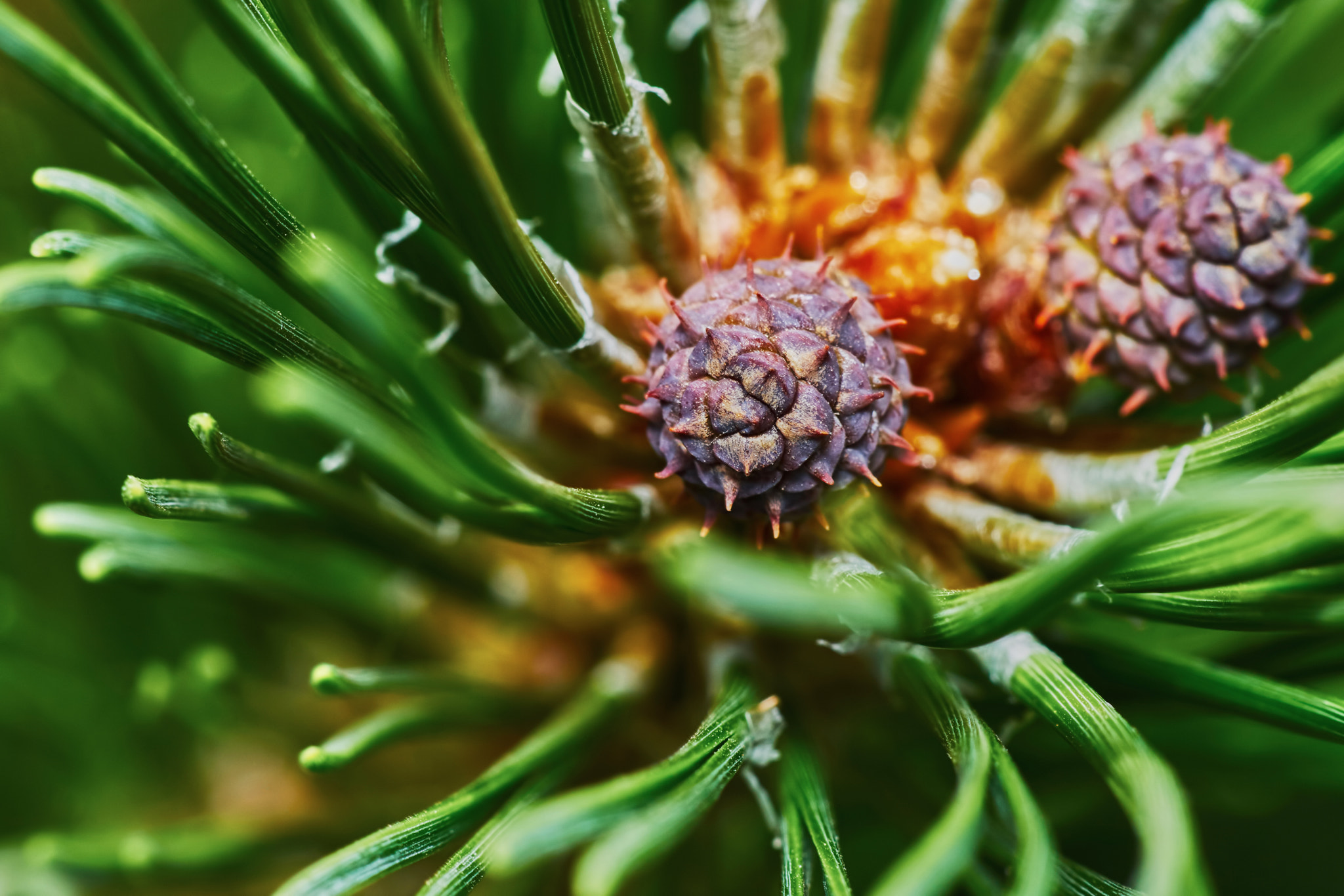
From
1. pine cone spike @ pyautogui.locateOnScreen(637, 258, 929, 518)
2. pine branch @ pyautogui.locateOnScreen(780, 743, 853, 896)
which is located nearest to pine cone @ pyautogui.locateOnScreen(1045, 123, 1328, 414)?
pine cone spike @ pyautogui.locateOnScreen(637, 258, 929, 518)

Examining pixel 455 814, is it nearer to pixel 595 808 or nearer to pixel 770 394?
pixel 595 808

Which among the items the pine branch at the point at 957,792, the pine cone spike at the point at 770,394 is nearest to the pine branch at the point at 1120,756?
the pine branch at the point at 957,792

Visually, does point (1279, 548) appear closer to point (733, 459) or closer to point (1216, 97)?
point (733, 459)

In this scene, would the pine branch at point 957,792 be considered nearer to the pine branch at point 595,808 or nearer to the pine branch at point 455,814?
the pine branch at point 595,808

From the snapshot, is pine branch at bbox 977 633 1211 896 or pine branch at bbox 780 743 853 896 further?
pine branch at bbox 780 743 853 896

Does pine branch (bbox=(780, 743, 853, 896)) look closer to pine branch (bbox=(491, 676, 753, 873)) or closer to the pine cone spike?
pine branch (bbox=(491, 676, 753, 873))

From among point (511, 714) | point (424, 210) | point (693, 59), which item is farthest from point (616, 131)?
point (511, 714)

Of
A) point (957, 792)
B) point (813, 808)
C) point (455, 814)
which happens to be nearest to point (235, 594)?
point (455, 814)
